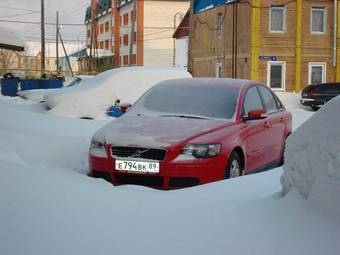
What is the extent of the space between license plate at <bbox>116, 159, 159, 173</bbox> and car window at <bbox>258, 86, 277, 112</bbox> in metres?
2.59

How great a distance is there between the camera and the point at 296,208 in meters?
3.58

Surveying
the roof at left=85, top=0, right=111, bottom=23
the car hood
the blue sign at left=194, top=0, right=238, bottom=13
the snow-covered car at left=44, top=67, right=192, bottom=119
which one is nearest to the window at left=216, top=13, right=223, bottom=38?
the blue sign at left=194, top=0, right=238, bottom=13

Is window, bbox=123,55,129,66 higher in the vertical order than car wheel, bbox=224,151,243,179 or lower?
higher

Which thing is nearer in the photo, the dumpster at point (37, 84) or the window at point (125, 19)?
the dumpster at point (37, 84)

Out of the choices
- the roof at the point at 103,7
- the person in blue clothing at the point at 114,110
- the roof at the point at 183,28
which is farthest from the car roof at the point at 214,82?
the roof at the point at 103,7

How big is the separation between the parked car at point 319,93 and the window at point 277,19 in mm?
5712

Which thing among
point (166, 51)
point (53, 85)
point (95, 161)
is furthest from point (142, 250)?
point (166, 51)

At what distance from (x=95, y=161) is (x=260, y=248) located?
3449 millimetres

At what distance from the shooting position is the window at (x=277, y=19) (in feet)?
97.2

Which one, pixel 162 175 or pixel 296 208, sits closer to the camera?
pixel 296 208

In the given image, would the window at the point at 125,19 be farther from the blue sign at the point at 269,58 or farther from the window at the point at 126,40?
the blue sign at the point at 269,58

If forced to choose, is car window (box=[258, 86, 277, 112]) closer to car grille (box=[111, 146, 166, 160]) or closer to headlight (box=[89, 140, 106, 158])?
car grille (box=[111, 146, 166, 160])

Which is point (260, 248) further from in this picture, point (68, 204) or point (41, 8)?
point (41, 8)

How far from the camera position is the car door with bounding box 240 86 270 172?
6961mm
